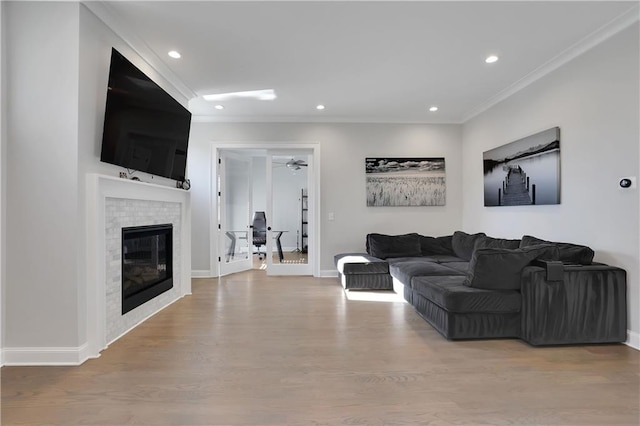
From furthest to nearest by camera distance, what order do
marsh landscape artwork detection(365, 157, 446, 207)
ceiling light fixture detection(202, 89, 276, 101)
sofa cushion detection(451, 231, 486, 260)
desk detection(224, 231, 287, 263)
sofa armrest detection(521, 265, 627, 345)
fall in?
desk detection(224, 231, 287, 263), marsh landscape artwork detection(365, 157, 446, 207), sofa cushion detection(451, 231, 486, 260), ceiling light fixture detection(202, 89, 276, 101), sofa armrest detection(521, 265, 627, 345)

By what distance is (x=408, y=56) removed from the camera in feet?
11.3

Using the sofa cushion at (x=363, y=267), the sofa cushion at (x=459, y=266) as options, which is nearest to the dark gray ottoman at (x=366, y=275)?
the sofa cushion at (x=363, y=267)

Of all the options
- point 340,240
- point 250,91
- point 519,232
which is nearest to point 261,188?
point 340,240

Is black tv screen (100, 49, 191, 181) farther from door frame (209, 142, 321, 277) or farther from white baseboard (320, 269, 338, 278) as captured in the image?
white baseboard (320, 269, 338, 278)

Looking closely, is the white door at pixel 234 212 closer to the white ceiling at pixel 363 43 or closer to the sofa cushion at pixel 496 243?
the white ceiling at pixel 363 43

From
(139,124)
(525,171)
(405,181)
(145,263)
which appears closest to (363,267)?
(405,181)

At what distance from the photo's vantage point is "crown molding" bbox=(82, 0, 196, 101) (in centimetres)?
259

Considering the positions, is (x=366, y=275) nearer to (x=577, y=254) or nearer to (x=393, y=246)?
(x=393, y=246)

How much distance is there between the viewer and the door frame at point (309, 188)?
18.6ft

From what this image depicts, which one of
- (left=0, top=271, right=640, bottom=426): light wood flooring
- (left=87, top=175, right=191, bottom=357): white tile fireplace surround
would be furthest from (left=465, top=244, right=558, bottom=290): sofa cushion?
(left=87, top=175, right=191, bottom=357): white tile fireplace surround

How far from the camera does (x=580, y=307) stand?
2.77 metres

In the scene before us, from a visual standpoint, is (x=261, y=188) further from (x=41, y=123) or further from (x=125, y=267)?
(x=41, y=123)

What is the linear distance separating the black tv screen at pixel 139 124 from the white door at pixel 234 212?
1.98m

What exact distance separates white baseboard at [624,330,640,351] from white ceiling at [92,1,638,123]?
265 centimetres
